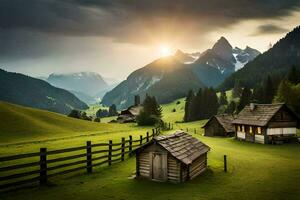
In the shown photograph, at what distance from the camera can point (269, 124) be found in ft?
179

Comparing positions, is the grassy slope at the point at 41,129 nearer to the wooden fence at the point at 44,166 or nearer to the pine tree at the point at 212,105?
the wooden fence at the point at 44,166

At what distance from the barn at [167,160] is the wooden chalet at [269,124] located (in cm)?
3385

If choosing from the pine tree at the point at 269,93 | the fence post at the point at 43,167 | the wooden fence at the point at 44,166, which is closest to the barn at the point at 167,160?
the wooden fence at the point at 44,166

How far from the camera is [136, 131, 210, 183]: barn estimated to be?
22.0 meters

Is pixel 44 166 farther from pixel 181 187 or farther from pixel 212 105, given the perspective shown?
pixel 212 105

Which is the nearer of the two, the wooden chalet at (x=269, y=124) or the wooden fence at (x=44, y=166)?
the wooden fence at (x=44, y=166)

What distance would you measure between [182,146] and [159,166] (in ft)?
8.73

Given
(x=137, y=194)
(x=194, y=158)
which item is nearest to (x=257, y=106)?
(x=194, y=158)

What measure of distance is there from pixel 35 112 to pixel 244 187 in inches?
2842

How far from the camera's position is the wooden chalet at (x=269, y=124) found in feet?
178

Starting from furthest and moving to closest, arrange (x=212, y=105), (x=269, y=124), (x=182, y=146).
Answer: (x=212, y=105), (x=269, y=124), (x=182, y=146)

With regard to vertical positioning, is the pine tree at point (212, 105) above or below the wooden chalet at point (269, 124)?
above

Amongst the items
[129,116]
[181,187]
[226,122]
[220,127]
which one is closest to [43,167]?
[181,187]

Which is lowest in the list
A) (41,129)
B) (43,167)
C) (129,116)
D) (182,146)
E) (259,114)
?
(43,167)
